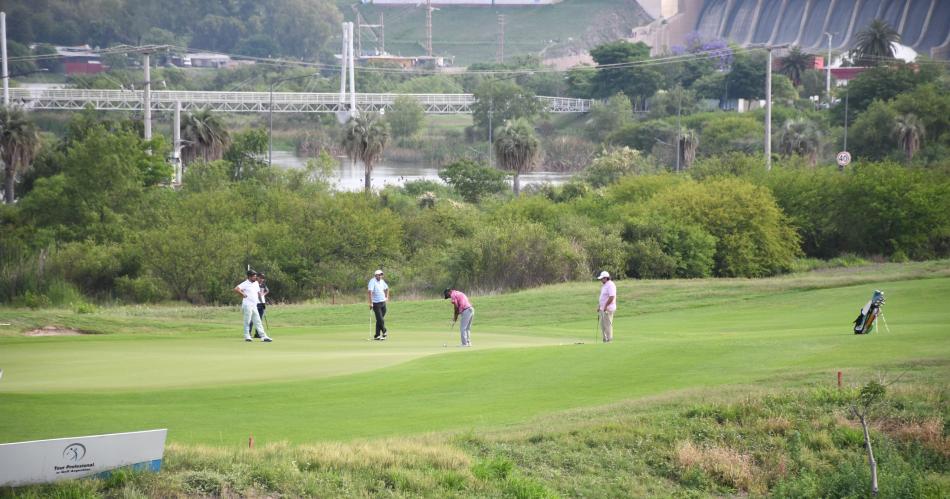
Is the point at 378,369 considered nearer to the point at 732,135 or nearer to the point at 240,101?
the point at 732,135

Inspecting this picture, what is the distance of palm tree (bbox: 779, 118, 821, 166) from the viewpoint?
360ft

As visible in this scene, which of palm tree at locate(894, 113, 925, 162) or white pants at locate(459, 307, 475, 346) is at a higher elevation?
palm tree at locate(894, 113, 925, 162)

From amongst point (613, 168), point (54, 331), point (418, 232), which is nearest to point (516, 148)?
point (613, 168)

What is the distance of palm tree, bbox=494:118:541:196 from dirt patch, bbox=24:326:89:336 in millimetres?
71009

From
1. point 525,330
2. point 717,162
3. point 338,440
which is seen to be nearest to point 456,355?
point 338,440

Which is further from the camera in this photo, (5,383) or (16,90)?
(16,90)

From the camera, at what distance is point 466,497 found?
18188 mm

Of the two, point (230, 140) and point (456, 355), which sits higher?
point (230, 140)

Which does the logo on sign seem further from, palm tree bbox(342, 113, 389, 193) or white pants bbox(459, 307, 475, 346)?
palm tree bbox(342, 113, 389, 193)

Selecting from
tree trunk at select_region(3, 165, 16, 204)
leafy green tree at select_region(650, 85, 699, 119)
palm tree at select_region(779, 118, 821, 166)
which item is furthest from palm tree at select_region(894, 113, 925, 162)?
tree trunk at select_region(3, 165, 16, 204)

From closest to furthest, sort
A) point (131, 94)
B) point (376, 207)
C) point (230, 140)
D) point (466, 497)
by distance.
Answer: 1. point (466, 497)
2. point (376, 207)
3. point (230, 140)
4. point (131, 94)

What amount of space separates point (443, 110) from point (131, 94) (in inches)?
1725

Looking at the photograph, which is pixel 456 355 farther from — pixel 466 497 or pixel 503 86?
pixel 503 86

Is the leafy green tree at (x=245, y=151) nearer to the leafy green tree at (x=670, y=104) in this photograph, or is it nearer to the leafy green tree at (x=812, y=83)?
the leafy green tree at (x=670, y=104)
